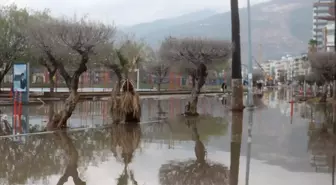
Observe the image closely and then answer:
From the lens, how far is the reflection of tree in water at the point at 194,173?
7.91m

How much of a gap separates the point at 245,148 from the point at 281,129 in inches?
199

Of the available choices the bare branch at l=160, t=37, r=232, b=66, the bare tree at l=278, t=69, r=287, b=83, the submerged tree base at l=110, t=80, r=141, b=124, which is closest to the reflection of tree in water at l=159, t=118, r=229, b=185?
the submerged tree base at l=110, t=80, r=141, b=124

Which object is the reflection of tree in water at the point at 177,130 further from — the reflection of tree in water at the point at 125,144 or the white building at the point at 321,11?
the white building at the point at 321,11

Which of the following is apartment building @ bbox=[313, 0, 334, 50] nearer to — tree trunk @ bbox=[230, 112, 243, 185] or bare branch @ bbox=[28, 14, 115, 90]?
tree trunk @ bbox=[230, 112, 243, 185]

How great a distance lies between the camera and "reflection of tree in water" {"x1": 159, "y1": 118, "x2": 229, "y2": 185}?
25.9ft

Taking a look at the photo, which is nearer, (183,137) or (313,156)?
(313,156)

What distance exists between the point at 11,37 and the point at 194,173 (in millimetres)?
29948

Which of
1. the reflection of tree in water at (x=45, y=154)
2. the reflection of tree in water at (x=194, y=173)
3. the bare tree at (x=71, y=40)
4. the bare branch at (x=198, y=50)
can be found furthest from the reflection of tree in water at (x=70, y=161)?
the bare branch at (x=198, y=50)

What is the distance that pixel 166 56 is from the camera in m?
22.3

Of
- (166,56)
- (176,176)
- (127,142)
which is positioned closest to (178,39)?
(166,56)

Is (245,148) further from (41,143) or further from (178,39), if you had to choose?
(178,39)

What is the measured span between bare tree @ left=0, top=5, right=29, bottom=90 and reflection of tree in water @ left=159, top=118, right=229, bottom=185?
2725 centimetres

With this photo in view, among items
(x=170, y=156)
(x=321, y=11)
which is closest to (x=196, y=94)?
(x=170, y=156)

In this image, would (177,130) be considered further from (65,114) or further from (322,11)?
(322,11)
